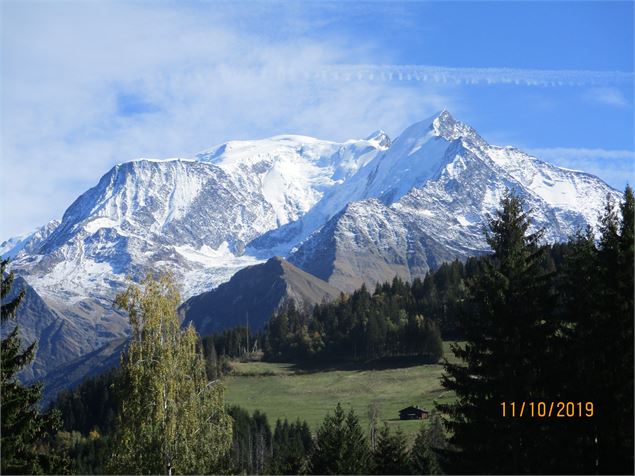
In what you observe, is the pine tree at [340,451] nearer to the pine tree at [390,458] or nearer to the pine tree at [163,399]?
the pine tree at [390,458]

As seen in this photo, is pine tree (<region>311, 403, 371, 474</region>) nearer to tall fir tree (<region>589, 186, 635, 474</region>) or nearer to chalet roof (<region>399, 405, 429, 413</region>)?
tall fir tree (<region>589, 186, 635, 474</region>)

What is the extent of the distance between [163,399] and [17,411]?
23.7 ft

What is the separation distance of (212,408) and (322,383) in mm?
152184

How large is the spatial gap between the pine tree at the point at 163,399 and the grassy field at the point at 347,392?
3906 inches

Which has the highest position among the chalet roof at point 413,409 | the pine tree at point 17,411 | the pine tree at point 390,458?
the pine tree at point 17,411

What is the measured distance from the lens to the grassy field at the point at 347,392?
152750mm

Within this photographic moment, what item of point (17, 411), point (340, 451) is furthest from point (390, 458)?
point (17, 411)

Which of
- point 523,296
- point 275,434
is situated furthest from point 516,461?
point 275,434

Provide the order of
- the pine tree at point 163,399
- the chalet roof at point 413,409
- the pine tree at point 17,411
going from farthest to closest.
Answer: the chalet roof at point 413,409 → the pine tree at point 17,411 → the pine tree at point 163,399

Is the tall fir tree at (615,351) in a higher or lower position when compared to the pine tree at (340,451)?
higher

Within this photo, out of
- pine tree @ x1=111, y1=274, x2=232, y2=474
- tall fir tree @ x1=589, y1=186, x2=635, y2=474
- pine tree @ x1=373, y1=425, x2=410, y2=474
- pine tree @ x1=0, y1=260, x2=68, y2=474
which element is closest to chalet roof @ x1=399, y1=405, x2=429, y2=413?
pine tree @ x1=373, y1=425, x2=410, y2=474

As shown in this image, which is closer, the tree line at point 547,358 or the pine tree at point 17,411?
the tree line at point 547,358

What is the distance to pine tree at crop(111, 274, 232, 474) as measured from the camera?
3550 centimetres

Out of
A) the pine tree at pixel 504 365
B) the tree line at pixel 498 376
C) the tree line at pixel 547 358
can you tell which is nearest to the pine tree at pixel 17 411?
the tree line at pixel 498 376
